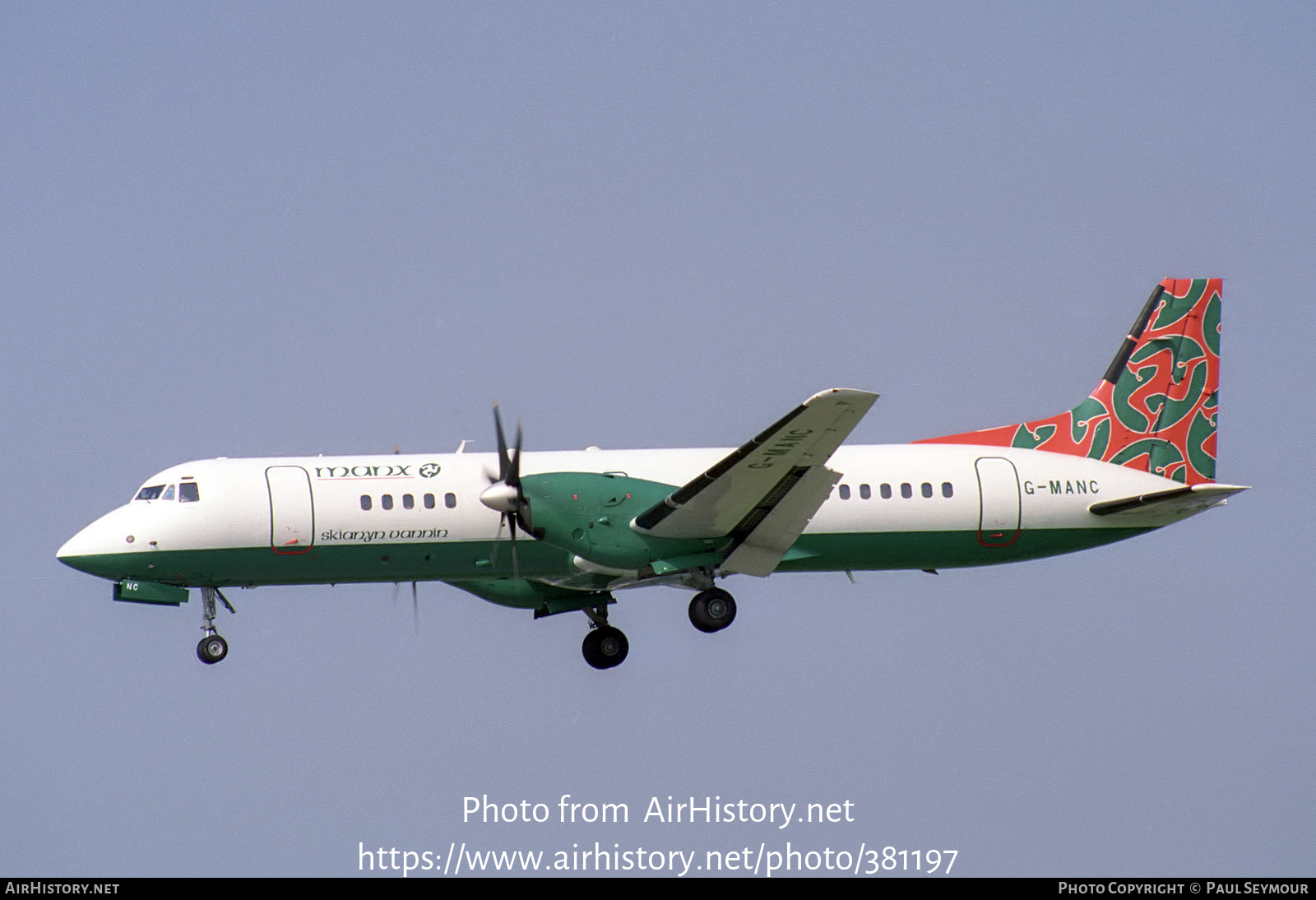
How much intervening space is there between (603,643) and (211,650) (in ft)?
22.4

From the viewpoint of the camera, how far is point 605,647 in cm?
3225

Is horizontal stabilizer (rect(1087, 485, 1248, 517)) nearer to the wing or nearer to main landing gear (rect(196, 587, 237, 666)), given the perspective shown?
the wing

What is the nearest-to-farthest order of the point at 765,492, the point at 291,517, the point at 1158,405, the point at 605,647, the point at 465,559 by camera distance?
the point at 765,492 < the point at 291,517 < the point at 465,559 < the point at 605,647 < the point at 1158,405

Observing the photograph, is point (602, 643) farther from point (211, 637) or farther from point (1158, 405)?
A: point (1158, 405)

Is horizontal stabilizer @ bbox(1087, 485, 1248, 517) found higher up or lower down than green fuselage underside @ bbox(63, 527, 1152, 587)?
higher up

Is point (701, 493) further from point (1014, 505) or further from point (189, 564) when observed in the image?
point (189, 564)

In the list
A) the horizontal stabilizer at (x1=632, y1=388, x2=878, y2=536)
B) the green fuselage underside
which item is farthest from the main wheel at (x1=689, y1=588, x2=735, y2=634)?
the green fuselage underside

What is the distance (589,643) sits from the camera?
3234 centimetres

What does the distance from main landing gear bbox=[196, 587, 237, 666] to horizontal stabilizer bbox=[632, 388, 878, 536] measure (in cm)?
678

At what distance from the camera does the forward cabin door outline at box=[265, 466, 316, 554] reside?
94.4ft

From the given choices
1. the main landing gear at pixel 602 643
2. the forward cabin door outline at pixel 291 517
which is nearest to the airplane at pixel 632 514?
the forward cabin door outline at pixel 291 517

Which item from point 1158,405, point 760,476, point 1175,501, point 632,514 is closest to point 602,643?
point 632,514

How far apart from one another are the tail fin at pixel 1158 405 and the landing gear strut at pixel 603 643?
6271 millimetres
